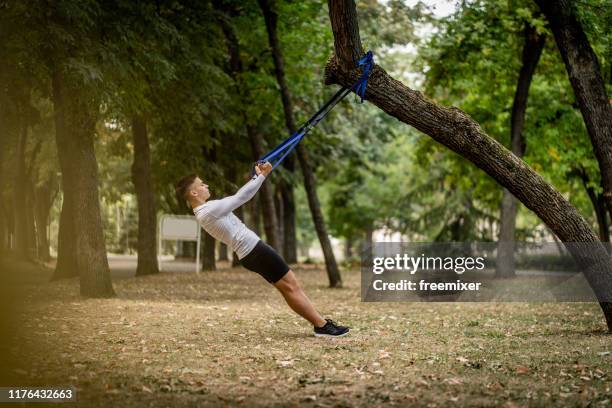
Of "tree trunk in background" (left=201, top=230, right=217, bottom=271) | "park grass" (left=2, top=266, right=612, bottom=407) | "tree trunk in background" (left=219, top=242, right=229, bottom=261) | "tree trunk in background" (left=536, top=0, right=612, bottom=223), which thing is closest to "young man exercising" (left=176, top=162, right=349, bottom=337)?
"park grass" (left=2, top=266, right=612, bottom=407)

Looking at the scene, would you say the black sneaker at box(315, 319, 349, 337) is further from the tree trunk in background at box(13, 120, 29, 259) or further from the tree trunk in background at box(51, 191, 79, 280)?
the tree trunk in background at box(13, 120, 29, 259)

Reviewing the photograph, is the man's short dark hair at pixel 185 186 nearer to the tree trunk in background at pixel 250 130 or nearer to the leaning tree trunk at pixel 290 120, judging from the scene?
the leaning tree trunk at pixel 290 120

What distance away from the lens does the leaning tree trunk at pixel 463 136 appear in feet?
33.5

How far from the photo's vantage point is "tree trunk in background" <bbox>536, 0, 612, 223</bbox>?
11.7 meters

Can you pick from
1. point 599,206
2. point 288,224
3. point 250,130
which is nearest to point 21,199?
point 250,130

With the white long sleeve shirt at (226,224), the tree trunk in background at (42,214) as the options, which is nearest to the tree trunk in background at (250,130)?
the white long sleeve shirt at (226,224)

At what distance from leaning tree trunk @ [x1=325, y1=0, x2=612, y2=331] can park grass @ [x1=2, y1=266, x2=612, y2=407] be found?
1.24m

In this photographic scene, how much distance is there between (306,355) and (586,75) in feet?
20.4

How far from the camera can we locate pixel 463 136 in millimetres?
10398

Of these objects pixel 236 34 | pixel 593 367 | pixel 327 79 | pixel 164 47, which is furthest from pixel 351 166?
pixel 593 367

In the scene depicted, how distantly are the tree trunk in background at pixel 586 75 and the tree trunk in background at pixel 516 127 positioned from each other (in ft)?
37.8

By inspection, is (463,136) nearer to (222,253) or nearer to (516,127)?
(516,127)

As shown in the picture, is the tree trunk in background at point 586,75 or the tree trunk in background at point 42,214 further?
the tree trunk in background at point 42,214

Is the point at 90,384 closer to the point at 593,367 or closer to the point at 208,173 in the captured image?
the point at 593,367
